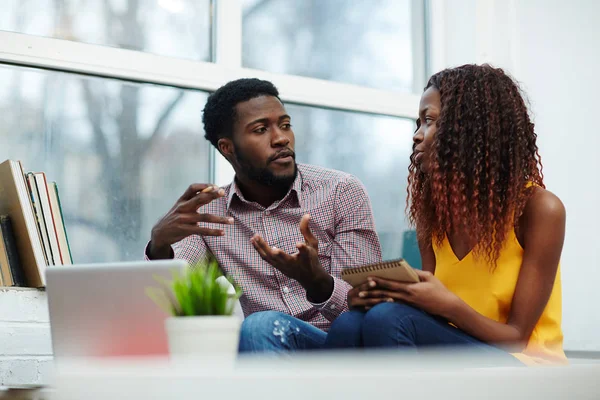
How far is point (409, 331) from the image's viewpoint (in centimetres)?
142

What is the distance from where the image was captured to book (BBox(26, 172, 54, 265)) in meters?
2.18

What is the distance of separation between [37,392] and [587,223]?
2.42 meters

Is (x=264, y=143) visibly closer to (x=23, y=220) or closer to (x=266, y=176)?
(x=266, y=176)

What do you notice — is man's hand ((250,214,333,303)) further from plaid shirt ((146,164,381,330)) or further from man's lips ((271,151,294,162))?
man's lips ((271,151,294,162))

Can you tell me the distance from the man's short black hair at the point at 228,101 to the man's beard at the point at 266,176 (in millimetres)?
168

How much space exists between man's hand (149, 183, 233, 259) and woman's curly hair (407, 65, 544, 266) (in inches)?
21.9

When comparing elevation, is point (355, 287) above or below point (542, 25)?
below

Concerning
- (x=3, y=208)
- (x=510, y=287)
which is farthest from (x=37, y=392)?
(x=3, y=208)

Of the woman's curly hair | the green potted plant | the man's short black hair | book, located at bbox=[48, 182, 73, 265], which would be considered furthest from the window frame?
the green potted plant

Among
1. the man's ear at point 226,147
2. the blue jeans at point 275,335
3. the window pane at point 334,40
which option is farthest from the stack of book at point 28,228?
the window pane at point 334,40

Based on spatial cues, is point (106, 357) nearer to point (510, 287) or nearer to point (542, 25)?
point (510, 287)

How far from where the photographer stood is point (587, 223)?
2930 millimetres

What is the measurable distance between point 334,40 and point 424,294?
72.0 inches

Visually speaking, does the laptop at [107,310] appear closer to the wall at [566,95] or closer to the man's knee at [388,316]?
the man's knee at [388,316]
